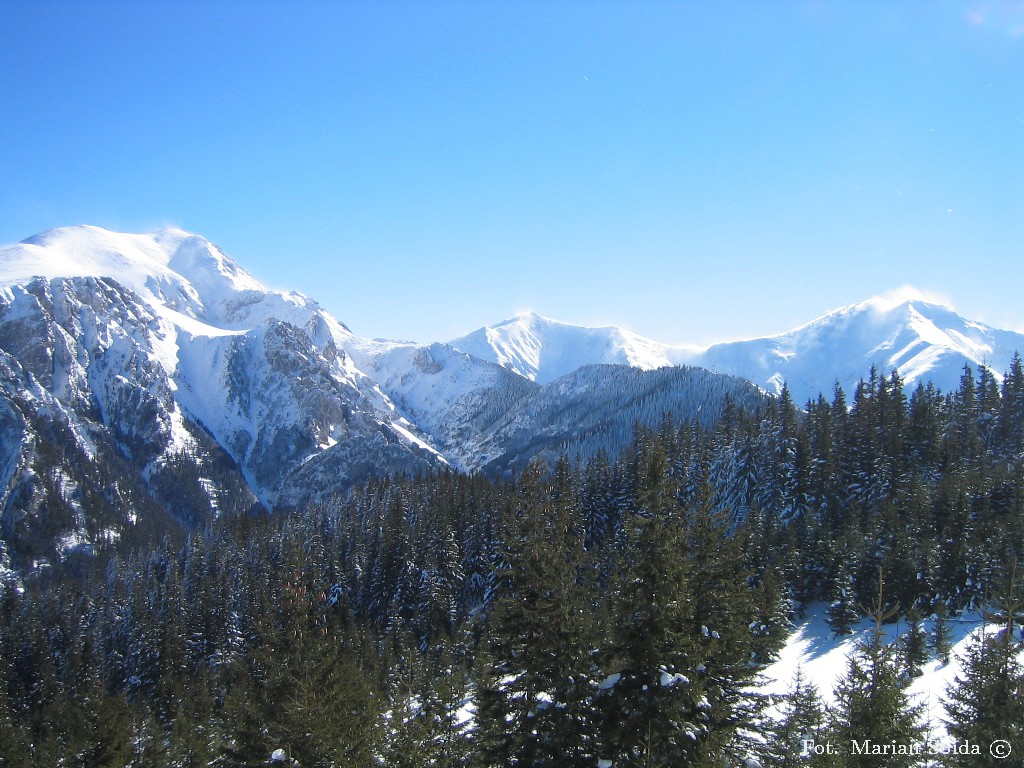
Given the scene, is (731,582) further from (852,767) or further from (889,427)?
(889,427)

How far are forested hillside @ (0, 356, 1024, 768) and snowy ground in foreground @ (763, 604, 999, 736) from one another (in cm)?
146

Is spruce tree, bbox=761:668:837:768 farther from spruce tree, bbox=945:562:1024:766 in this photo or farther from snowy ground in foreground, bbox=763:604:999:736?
snowy ground in foreground, bbox=763:604:999:736

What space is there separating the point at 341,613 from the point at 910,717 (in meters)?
65.5

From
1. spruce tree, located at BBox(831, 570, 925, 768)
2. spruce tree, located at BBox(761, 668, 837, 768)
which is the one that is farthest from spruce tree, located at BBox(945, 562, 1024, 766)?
spruce tree, located at BBox(761, 668, 837, 768)

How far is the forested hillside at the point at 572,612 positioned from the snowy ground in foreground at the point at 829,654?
1460 mm

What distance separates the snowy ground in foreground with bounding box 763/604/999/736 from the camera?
36.3m

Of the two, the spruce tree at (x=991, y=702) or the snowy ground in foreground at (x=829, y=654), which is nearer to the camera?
the spruce tree at (x=991, y=702)

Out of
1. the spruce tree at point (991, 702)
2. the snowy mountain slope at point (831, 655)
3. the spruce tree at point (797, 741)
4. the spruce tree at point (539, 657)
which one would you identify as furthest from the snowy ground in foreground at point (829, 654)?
the spruce tree at point (539, 657)

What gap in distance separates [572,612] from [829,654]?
38.4m

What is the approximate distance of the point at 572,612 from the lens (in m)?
16.9

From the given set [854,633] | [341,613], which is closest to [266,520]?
[341,613]

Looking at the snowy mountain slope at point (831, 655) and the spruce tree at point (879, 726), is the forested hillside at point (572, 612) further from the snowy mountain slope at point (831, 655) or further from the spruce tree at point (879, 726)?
the snowy mountain slope at point (831, 655)

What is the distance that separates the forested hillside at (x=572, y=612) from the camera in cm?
1619

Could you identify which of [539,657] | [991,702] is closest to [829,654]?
[991,702]
